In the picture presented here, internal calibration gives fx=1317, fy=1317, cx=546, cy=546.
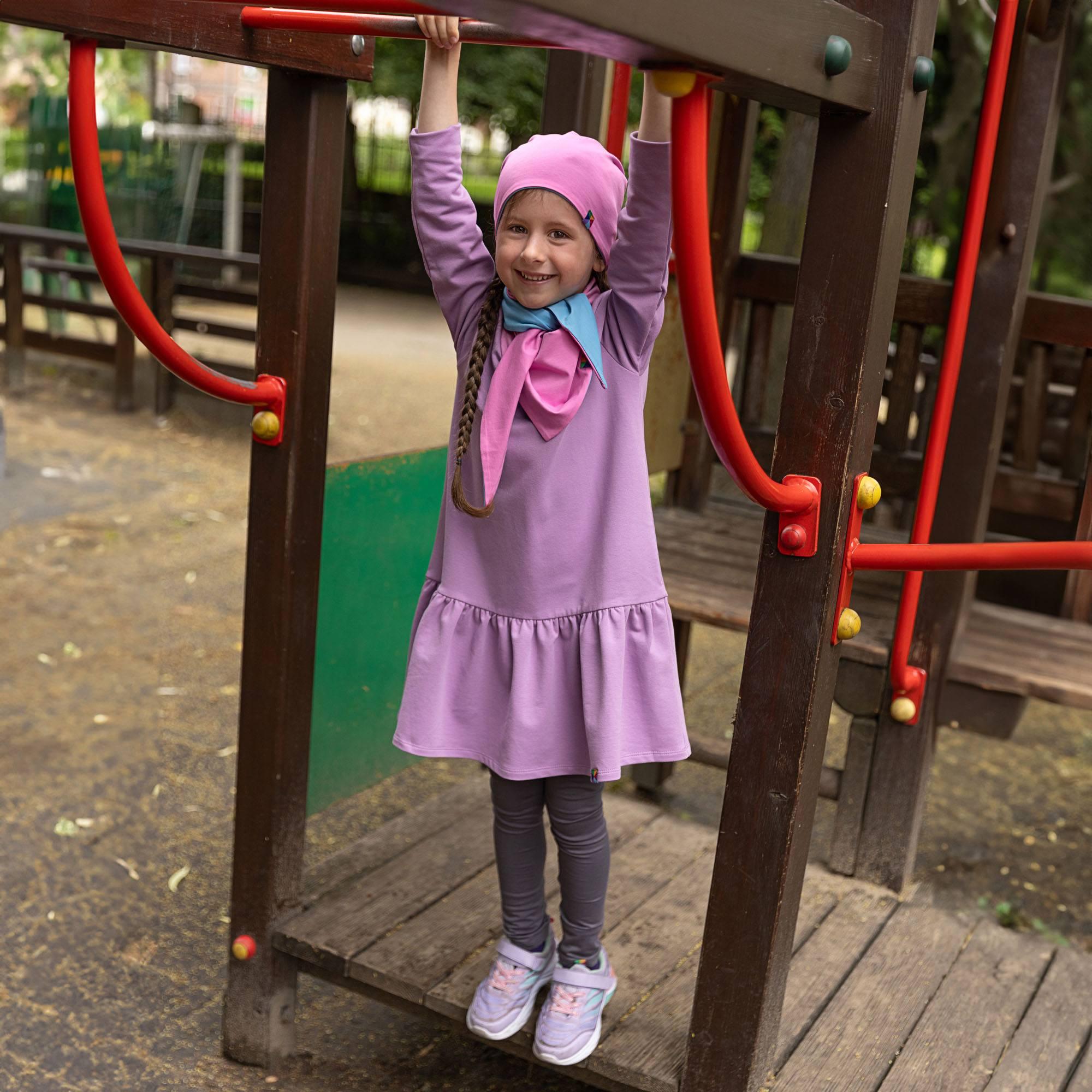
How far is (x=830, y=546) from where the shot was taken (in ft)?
5.67

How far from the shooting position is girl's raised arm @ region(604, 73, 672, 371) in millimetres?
1644

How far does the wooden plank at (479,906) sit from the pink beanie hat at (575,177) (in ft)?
4.00

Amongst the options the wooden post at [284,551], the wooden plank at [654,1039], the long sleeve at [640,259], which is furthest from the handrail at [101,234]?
the wooden plank at [654,1039]

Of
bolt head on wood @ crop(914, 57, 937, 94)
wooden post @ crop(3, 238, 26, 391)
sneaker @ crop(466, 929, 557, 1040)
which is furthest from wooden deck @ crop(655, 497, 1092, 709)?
wooden post @ crop(3, 238, 26, 391)

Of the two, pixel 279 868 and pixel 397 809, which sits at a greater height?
pixel 279 868

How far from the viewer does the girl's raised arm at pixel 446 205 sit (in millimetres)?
1782

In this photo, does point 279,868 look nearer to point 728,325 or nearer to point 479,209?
point 728,325

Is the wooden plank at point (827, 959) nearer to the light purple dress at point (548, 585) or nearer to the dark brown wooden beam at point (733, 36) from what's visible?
the light purple dress at point (548, 585)

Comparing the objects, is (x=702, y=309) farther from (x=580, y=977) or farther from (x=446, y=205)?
(x=580, y=977)

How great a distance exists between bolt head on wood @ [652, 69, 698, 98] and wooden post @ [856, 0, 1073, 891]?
62.5 inches

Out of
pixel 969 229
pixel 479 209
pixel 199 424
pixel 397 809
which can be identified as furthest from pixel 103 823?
pixel 479 209

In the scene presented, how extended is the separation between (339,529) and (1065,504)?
204cm

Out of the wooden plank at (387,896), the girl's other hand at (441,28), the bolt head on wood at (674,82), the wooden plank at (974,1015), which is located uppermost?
the girl's other hand at (441,28)

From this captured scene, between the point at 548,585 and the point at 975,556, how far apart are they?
0.60m
